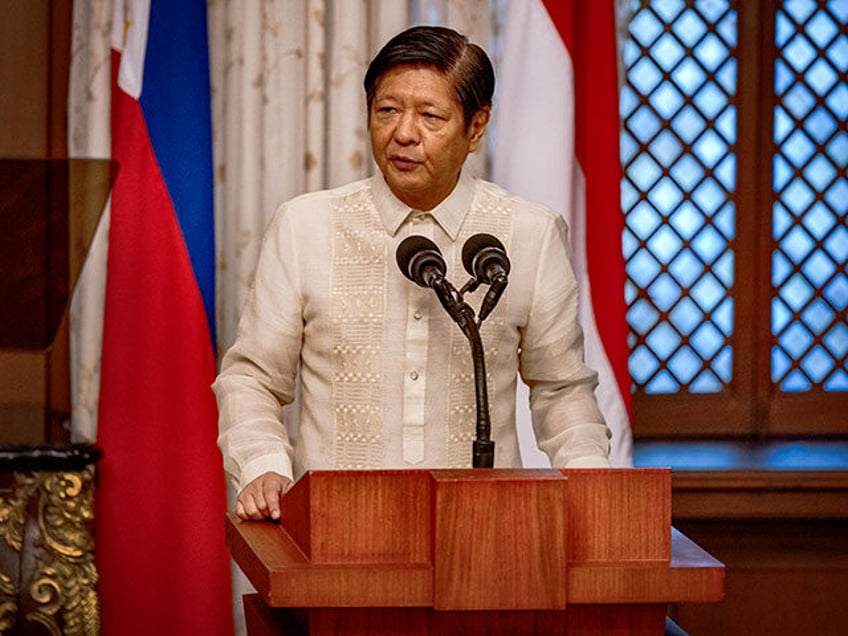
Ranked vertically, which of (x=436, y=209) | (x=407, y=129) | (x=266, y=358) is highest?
(x=407, y=129)

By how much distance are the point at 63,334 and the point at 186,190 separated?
49 centimetres

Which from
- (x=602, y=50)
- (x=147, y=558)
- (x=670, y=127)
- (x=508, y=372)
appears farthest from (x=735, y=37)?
(x=147, y=558)

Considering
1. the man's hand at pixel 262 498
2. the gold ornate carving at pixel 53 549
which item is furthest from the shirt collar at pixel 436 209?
the gold ornate carving at pixel 53 549

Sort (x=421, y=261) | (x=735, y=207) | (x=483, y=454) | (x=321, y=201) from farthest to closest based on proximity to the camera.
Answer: (x=735, y=207) < (x=321, y=201) < (x=421, y=261) < (x=483, y=454)

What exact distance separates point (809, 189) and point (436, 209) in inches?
72.1

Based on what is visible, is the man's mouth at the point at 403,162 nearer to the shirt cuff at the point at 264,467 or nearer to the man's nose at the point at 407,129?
the man's nose at the point at 407,129

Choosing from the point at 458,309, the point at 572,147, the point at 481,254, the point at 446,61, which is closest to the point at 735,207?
the point at 572,147

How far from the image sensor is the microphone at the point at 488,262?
1.87 m

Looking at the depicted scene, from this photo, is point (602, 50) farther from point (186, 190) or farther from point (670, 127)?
point (186, 190)

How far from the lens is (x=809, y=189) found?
389cm

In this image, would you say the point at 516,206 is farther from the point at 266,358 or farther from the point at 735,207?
the point at 735,207

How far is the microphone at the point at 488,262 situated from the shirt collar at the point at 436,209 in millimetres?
429

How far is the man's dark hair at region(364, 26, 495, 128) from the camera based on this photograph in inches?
87.7

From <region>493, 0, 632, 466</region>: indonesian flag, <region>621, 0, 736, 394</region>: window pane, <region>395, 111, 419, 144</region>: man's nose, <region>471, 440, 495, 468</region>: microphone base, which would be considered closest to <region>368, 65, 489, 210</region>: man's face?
<region>395, 111, 419, 144</region>: man's nose
